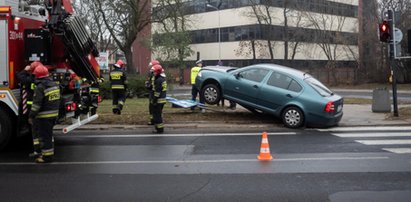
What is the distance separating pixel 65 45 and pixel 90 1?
28419mm

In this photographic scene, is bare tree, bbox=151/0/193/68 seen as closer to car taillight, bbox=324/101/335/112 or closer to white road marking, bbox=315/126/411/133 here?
white road marking, bbox=315/126/411/133

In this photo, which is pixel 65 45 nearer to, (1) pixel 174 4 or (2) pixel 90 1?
(1) pixel 174 4

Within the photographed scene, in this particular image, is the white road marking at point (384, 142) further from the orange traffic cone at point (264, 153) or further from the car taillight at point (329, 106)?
the orange traffic cone at point (264, 153)

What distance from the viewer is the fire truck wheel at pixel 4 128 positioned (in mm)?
9000

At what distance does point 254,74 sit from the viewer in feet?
44.9

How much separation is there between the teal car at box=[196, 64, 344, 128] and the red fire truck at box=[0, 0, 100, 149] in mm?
4461

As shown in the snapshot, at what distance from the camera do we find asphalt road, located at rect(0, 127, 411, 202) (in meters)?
6.19

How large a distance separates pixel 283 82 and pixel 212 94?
222cm

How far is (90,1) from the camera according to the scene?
36625mm

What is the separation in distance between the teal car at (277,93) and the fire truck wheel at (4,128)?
6.48 metres

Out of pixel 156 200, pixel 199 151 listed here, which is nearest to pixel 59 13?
pixel 199 151

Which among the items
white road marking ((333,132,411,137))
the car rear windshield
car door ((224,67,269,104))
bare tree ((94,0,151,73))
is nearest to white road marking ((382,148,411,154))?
white road marking ((333,132,411,137))

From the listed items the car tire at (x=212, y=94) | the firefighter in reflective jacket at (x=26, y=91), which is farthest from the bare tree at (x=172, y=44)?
the firefighter in reflective jacket at (x=26, y=91)

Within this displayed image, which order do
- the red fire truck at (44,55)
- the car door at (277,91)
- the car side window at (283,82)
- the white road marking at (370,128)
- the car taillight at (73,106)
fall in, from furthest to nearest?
the car side window at (283,82), the car door at (277,91), the white road marking at (370,128), the car taillight at (73,106), the red fire truck at (44,55)
